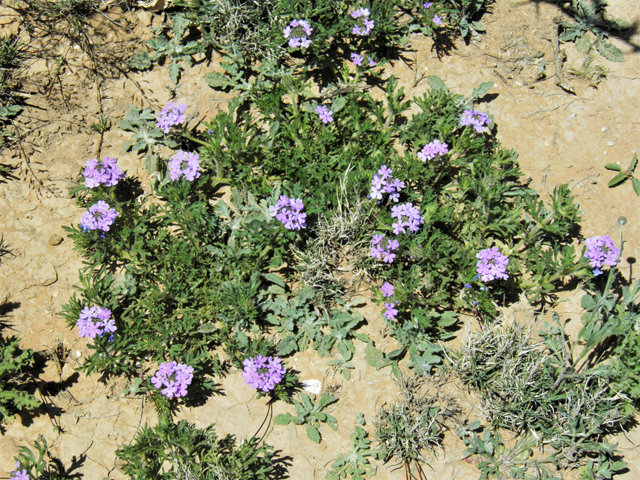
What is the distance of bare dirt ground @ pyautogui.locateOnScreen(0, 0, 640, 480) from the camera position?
13.3ft

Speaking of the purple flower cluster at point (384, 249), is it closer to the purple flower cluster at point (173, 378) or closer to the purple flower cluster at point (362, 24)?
the purple flower cluster at point (173, 378)

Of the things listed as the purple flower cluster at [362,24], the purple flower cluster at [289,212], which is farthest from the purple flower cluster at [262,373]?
the purple flower cluster at [362,24]

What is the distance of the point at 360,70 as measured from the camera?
5.09 m

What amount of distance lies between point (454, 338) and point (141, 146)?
3.47 m

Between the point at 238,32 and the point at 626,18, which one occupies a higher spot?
the point at 626,18

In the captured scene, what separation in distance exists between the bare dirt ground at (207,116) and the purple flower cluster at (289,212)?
3.44ft

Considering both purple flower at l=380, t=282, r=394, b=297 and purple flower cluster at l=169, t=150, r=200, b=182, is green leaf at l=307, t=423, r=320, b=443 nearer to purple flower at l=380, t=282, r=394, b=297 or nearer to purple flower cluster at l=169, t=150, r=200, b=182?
purple flower at l=380, t=282, r=394, b=297

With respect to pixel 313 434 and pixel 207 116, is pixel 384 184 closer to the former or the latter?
pixel 207 116

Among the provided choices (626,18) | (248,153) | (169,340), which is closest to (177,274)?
(169,340)

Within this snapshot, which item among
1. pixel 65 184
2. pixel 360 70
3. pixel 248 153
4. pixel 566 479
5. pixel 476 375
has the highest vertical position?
pixel 360 70

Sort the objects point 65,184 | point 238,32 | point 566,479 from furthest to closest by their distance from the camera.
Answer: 1. point 238,32
2. point 65,184
3. point 566,479

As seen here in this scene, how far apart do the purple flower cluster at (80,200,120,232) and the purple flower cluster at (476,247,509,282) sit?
10.2 ft

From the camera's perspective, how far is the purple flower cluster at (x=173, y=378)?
3.88 meters

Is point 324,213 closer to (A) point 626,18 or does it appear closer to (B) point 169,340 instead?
(B) point 169,340
